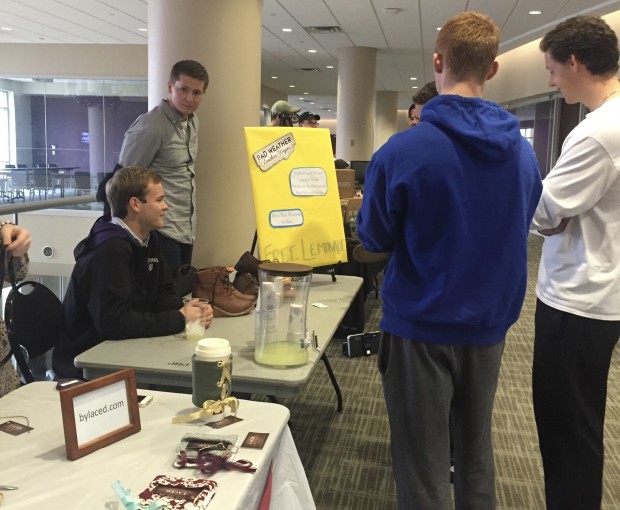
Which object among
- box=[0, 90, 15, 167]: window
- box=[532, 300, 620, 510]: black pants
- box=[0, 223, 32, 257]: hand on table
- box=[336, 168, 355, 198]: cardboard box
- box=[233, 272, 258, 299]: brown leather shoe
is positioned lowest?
box=[532, 300, 620, 510]: black pants

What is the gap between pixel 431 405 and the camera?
143 cm

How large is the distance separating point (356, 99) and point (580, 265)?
9.49 m

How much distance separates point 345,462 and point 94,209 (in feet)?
10.8

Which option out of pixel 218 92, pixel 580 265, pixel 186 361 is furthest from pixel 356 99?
pixel 186 361

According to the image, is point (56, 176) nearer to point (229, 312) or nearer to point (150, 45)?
point (150, 45)

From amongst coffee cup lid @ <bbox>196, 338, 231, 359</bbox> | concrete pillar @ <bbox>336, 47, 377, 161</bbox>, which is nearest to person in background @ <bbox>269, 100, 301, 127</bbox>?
coffee cup lid @ <bbox>196, 338, 231, 359</bbox>

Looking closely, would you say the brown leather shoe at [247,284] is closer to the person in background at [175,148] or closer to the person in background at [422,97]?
the person in background at [175,148]

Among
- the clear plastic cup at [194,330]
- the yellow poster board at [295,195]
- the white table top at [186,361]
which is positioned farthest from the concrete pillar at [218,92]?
the clear plastic cup at [194,330]

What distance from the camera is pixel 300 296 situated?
72.7 inches

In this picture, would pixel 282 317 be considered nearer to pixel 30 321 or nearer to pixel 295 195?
pixel 30 321

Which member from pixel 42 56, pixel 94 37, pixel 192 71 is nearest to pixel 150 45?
pixel 192 71

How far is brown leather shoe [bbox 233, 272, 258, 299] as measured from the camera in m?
2.26

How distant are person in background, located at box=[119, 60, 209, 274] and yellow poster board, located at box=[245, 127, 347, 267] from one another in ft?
1.28

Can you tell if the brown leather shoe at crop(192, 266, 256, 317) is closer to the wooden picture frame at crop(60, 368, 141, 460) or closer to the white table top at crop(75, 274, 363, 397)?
the white table top at crop(75, 274, 363, 397)
